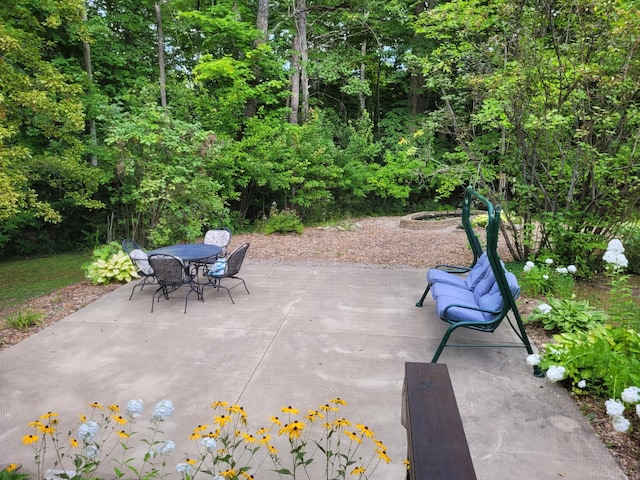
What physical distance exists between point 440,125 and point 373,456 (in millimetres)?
5390

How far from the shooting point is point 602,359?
3004 millimetres

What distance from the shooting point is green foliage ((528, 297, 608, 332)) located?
155 inches

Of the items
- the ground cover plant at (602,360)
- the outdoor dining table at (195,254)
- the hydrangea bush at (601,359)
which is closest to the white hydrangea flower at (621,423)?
the ground cover plant at (602,360)

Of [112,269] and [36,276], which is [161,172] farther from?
[36,276]

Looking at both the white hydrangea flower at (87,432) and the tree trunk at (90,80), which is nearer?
the white hydrangea flower at (87,432)

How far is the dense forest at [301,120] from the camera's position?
5297 mm

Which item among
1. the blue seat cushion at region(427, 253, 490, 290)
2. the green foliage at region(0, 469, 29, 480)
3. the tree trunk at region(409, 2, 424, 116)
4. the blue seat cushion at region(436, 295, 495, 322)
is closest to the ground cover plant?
the blue seat cushion at region(436, 295, 495, 322)

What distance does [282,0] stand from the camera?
13383 millimetres

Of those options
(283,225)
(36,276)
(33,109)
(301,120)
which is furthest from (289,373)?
(301,120)

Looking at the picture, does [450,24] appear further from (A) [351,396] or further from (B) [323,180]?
(B) [323,180]

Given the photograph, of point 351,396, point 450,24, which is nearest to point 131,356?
point 351,396

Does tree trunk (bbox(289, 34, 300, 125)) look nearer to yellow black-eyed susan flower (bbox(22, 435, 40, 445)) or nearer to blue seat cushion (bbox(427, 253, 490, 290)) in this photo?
blue seat cushion (bbox(427, 253, 490, 290))

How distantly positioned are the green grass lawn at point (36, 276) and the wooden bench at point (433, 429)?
22.6 ft

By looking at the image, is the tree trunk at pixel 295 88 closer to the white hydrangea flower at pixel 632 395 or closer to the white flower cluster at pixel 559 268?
the white flower cluster at pixel 559 268
